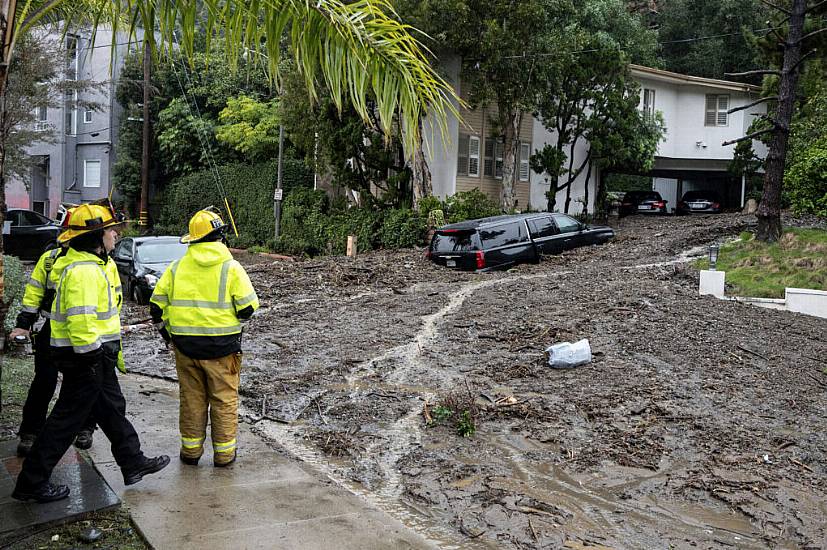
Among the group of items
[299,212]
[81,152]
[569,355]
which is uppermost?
[81,152]

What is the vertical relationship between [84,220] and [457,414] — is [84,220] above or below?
above

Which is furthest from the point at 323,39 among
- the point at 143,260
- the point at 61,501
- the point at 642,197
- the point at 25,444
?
the point at 642,197

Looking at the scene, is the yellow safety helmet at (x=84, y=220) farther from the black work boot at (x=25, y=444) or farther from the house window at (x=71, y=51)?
the house window at (x=71, y=51)

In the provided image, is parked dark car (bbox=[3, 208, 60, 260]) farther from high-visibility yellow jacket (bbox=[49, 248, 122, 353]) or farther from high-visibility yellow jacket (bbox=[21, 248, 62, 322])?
high-visibility yellow jacket (bbox=[49, 248, 122, 353])

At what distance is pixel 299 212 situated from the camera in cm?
2975

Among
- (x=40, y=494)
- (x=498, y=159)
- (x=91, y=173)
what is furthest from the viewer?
(x=91, y=173)

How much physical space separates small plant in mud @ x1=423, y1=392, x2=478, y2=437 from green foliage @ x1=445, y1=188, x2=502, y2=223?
17.2 m

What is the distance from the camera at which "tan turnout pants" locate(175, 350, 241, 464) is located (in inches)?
229

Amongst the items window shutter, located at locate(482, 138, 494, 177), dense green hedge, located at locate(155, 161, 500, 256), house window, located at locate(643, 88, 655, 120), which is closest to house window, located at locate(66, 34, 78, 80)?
dense green hedge, located at locate(155, 161, 500, 256)

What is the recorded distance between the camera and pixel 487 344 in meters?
10.9

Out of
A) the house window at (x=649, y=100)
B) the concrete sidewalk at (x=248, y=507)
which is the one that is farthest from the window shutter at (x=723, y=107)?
the concrete sidewalk at (x=248, y=507)

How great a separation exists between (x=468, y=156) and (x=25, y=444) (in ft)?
78.2

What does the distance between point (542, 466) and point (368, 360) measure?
401cm

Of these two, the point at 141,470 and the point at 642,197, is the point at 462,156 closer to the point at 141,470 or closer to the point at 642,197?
the point at 642,197
